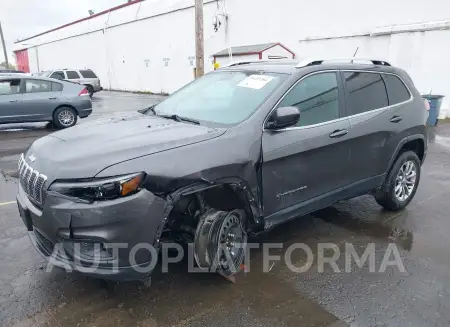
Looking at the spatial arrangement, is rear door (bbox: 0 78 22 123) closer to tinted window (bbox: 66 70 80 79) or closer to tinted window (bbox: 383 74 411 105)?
tinted window (bbox: 383 74 411 105)

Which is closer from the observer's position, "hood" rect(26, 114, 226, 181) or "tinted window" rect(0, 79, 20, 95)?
"hood" rect(26, 114, 226, 181)

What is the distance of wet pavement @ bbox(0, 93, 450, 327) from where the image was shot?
2.86 m

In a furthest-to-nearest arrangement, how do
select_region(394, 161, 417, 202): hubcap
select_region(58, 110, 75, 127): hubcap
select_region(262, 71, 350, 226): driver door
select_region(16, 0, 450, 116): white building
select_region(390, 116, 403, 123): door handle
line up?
select_region(16, 0, 450, 116): white building → select_region(58, 110, 75, 127): hubcap → select_region(394, 161, 417, 202): hubcap → select_region(390, 116, 403, 123): door handle → select_region(262, 71, 350, 226): driver door

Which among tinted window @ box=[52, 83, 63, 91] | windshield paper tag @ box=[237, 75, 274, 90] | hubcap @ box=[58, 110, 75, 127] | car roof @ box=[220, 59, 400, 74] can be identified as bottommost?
hubcap @ box=[58, 110, 75, 127]

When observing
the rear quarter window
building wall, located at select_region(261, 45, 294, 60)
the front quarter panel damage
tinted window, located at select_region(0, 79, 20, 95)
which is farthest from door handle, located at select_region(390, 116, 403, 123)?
building wall, located at select_region(261, 45, 294, 60)

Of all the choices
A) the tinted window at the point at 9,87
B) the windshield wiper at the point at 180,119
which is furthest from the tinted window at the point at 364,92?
the tinted window at the point at 9,87

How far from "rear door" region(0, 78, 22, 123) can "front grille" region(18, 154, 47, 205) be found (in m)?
8.82

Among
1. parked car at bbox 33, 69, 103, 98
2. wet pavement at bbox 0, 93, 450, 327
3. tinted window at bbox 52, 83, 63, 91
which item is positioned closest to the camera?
wet pavement at bbox 0, 93, 450, 327

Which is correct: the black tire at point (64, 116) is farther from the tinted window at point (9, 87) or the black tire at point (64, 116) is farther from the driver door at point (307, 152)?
the driver door at point (307, 152)

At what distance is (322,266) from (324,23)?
1481cm

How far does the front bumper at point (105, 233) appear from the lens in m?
2.54

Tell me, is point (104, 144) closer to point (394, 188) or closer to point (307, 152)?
point (307, 152)

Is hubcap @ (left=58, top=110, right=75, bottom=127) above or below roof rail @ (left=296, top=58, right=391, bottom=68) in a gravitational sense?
below

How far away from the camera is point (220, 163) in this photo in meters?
2.97
